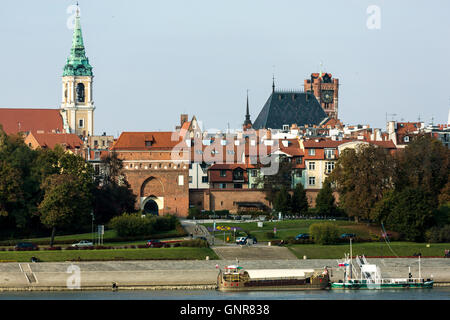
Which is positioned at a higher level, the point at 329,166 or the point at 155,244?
the point at 329,166

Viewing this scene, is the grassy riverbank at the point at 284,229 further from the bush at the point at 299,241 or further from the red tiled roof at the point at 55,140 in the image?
the red tiled roof at the point at 55,140

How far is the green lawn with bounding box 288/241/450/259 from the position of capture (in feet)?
254

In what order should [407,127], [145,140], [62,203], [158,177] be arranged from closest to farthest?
1. [62,203]
2. [158,177]
3. [145,140]
4. [407,127]

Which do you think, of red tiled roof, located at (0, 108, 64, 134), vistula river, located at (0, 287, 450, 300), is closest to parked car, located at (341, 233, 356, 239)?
vistula river, located at (0, 287, 450, 300)

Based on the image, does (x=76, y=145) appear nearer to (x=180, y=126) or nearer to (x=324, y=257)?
(x=180, y=126)

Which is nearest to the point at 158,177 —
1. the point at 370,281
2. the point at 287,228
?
the point at 287,228

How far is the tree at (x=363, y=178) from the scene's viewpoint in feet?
295

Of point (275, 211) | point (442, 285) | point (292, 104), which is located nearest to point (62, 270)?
point (442, 285)

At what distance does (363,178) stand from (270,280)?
25.2 metres

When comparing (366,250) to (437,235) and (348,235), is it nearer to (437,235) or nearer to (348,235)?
(348,235)

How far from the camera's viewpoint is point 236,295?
206 feet

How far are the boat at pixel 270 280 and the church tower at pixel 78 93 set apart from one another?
375 ft

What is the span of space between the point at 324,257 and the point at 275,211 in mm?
25109

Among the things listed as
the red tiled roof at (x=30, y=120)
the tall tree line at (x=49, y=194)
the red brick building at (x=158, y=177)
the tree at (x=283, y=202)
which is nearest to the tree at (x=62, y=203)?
the tall tree line at (x=49, y=194)
